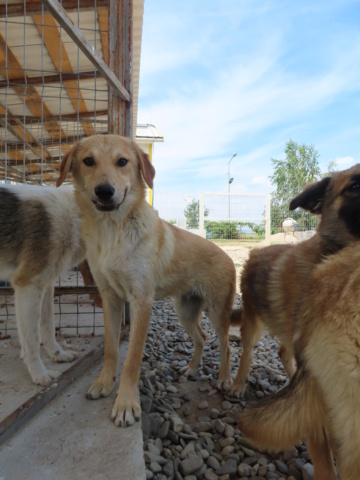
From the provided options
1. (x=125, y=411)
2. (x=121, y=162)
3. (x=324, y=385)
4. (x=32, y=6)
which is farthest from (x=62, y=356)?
(x=32, y=6)

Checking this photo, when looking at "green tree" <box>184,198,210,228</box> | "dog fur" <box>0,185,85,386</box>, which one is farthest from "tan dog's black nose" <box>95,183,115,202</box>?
"green tree" <box>184,198,210,228</box>

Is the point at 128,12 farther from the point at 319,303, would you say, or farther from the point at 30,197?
the point at 319,303

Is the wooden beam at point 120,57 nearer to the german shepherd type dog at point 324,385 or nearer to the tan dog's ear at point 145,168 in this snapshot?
the tan dog's ear at point 145,168

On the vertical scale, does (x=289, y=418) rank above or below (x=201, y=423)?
above

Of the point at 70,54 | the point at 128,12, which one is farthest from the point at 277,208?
the point at 128,12

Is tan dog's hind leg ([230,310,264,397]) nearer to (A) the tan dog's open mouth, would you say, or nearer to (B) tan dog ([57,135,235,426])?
(B) tan dog ([57,135,235,426])

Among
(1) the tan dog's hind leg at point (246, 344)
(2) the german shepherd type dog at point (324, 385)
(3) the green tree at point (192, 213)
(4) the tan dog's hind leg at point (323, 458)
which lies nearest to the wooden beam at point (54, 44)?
(1) the tan dog's hind leg at point (246, 344)

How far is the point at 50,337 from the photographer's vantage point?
2.60 m

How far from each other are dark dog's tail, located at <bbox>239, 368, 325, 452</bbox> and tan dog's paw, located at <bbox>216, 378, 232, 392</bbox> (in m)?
1.41

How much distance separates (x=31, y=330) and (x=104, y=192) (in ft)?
3.46

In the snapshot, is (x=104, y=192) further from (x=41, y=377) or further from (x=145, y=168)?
(x=41, y=377)

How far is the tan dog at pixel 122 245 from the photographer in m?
2.12

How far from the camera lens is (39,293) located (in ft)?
7.74

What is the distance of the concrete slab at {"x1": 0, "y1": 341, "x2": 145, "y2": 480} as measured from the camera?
1.45 meters
